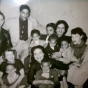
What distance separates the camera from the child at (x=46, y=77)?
1.33 meters

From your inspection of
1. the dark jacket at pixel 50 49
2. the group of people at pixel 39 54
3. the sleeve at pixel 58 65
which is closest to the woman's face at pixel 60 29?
the group of people at pixel 39 54

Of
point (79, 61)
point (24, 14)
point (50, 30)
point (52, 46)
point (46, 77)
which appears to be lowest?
point (46, 77)

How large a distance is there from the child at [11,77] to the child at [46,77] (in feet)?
0.27

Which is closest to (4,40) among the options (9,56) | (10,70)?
(9,56)

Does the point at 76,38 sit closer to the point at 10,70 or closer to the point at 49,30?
the point at 49,30

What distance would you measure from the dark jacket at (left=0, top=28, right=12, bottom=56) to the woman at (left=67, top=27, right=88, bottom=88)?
1.52 feet

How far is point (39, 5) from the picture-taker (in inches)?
51.7

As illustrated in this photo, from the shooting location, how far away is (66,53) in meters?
1.34

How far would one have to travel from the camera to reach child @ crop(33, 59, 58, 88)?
133 cm

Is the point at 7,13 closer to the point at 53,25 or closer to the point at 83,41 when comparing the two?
the point at 53,25

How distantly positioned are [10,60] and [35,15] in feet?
1.22

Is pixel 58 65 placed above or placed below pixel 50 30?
below

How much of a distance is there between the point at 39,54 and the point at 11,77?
0.27m

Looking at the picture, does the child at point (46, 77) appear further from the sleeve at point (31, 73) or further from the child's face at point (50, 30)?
the child's face at point (50, 30)
